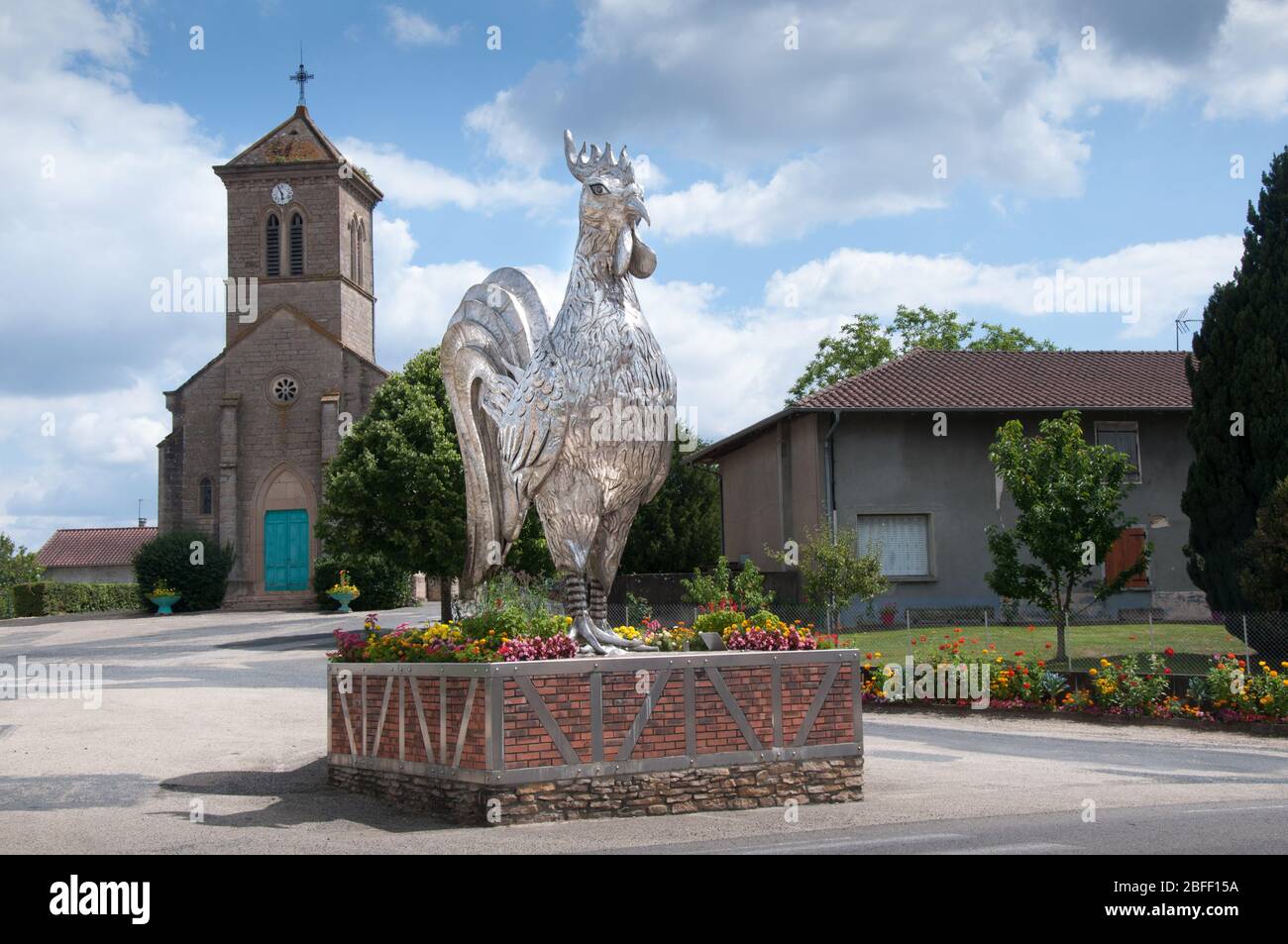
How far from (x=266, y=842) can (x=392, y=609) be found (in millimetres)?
35672

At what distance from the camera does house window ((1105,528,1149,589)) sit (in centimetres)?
3231

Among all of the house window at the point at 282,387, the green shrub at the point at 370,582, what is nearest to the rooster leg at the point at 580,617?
the green shrub at the point at 370,582

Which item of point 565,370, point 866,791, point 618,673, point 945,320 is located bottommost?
point 866,791

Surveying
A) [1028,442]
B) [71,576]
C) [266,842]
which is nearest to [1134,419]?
[1028,442]

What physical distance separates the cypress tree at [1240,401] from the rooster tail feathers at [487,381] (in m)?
14.2

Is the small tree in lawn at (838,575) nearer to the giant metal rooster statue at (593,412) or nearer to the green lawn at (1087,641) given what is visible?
the green lawn at (1087,641)

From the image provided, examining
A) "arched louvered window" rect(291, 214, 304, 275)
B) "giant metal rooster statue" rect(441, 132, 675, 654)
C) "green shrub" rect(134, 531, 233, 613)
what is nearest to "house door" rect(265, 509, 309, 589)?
"green shrub" rect(134, 531, 233, 613)

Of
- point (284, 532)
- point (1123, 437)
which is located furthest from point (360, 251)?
point (1123, 437)

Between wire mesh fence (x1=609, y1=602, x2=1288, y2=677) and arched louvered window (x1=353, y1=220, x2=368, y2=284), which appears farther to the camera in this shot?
arched louvered window (x1=353, y1=220, x2=368, y2=284)

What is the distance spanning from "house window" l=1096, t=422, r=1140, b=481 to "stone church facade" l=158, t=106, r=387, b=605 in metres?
27.8

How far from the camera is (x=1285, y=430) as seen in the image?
21.0m

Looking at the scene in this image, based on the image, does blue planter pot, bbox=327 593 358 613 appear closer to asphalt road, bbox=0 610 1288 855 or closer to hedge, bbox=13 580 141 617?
hedge, bbox=13 580 141 617

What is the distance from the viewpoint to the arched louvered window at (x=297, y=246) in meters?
55.4
